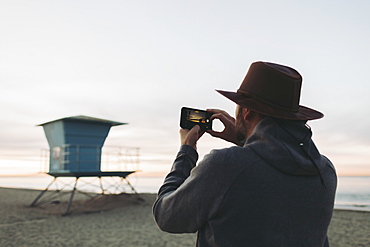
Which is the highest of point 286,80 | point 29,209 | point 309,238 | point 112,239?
point 286,80

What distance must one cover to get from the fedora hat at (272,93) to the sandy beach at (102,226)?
27.8 feet

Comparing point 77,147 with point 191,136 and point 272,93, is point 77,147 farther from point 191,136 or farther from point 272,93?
point 272,93

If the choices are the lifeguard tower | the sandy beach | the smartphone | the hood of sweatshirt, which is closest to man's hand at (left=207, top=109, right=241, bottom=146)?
the smartphone

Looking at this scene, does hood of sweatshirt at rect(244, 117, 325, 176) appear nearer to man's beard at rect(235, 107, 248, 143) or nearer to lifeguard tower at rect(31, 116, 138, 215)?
man's beard at rect(235, 107, 248, 143)

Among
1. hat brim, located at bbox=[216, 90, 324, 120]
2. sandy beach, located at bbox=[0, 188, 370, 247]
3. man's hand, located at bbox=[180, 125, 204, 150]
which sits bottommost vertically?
sandy beach, located at bbox=[0, 188, 370, 247]

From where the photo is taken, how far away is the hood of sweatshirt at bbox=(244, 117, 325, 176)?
1446mm

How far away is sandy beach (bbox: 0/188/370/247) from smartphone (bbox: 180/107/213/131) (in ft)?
26.4

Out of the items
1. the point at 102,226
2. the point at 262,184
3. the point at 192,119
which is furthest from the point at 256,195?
the point at 102,226

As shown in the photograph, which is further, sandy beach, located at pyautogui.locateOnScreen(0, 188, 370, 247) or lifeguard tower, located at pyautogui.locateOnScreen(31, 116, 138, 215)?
lifeguard tower, located at pyautogui.locateOnScreen(31, 116, 138, 215)

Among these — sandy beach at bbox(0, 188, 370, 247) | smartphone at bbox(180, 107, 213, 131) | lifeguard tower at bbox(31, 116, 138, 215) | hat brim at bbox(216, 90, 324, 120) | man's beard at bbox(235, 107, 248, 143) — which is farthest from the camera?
lifeguard tower at bbox(31, 116, 138, 215)

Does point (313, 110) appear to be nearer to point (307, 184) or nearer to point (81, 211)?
point (307, 184)

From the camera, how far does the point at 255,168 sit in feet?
4.66

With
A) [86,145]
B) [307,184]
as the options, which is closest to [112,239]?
[86,145]

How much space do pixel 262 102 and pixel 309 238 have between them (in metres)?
0.65
